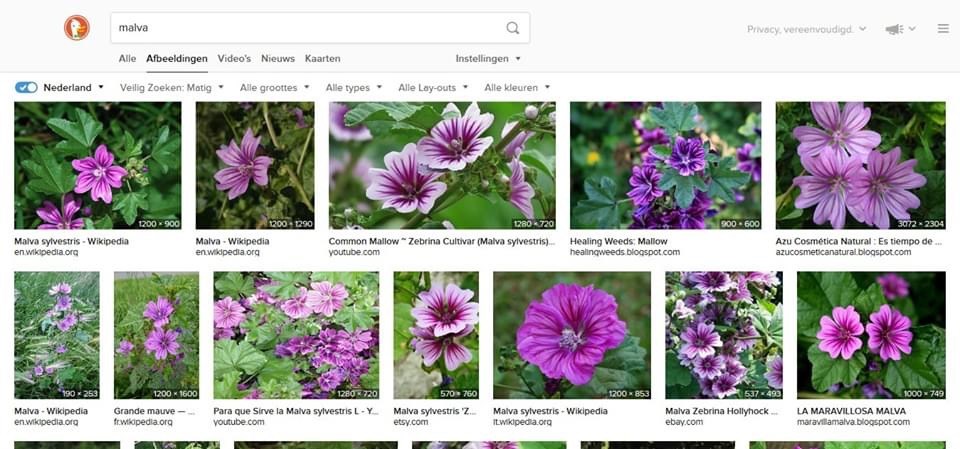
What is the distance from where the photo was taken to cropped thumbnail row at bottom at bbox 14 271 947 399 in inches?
109

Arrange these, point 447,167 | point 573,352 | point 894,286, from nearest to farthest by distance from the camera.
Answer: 1. point 447,167
2. point 573,352
3. point 894,286

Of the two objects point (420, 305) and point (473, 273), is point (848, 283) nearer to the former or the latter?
point (473, 273)

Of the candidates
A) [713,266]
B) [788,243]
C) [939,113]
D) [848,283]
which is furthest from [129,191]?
[939,113]

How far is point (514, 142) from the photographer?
2.73 metres

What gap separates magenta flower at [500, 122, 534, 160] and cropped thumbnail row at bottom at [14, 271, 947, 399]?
1.46 feet

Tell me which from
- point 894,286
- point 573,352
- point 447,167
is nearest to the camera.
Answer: point 447,167

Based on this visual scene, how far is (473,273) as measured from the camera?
277cm

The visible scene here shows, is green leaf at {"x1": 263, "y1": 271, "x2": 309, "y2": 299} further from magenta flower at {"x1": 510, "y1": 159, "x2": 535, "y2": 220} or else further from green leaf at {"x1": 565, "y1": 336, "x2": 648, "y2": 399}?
green leaf at {"x1": 565, "y1": 336, "x2": 648, "y2": 399}

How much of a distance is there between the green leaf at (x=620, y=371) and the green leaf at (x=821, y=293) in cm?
62

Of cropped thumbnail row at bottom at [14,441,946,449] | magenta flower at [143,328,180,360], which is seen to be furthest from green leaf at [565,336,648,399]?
magenta flower at [143,328,180,360]

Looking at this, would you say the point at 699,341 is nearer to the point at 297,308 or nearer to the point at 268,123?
the point at 297,308

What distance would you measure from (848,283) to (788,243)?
268 mm
